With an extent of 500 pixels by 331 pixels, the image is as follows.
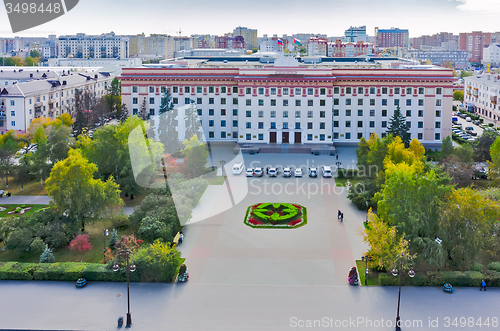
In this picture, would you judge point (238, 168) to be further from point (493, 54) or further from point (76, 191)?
point (493, 54)

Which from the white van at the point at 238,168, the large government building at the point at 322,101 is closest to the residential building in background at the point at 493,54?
the large government building at the point at 322,101

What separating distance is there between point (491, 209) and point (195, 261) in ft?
61.2

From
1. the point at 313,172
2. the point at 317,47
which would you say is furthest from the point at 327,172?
the point at 317,47

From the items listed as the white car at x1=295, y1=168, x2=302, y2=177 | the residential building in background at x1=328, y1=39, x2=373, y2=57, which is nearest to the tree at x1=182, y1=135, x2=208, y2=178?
the white car at x1=295, y1=168, x2=302, y2=177

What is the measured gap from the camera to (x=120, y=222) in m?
37.8

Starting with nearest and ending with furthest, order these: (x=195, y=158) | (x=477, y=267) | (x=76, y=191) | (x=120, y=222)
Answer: (x=477, y=267) → (x=76, y=191) → (x=120, y=222) → (x=195, y=158)

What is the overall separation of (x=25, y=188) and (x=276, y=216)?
2632 cm

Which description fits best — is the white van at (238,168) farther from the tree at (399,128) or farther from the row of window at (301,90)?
the tree at (399,128)

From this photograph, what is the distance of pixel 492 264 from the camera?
29.4 m

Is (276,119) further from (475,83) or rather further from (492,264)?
(475,83)

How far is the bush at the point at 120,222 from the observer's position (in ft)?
124

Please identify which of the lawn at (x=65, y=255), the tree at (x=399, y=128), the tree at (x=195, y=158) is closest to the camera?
the lawn at (x=65, y=255)

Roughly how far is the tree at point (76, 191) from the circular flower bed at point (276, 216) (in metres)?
11.5

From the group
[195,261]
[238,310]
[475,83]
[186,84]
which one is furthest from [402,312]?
[475,83]
